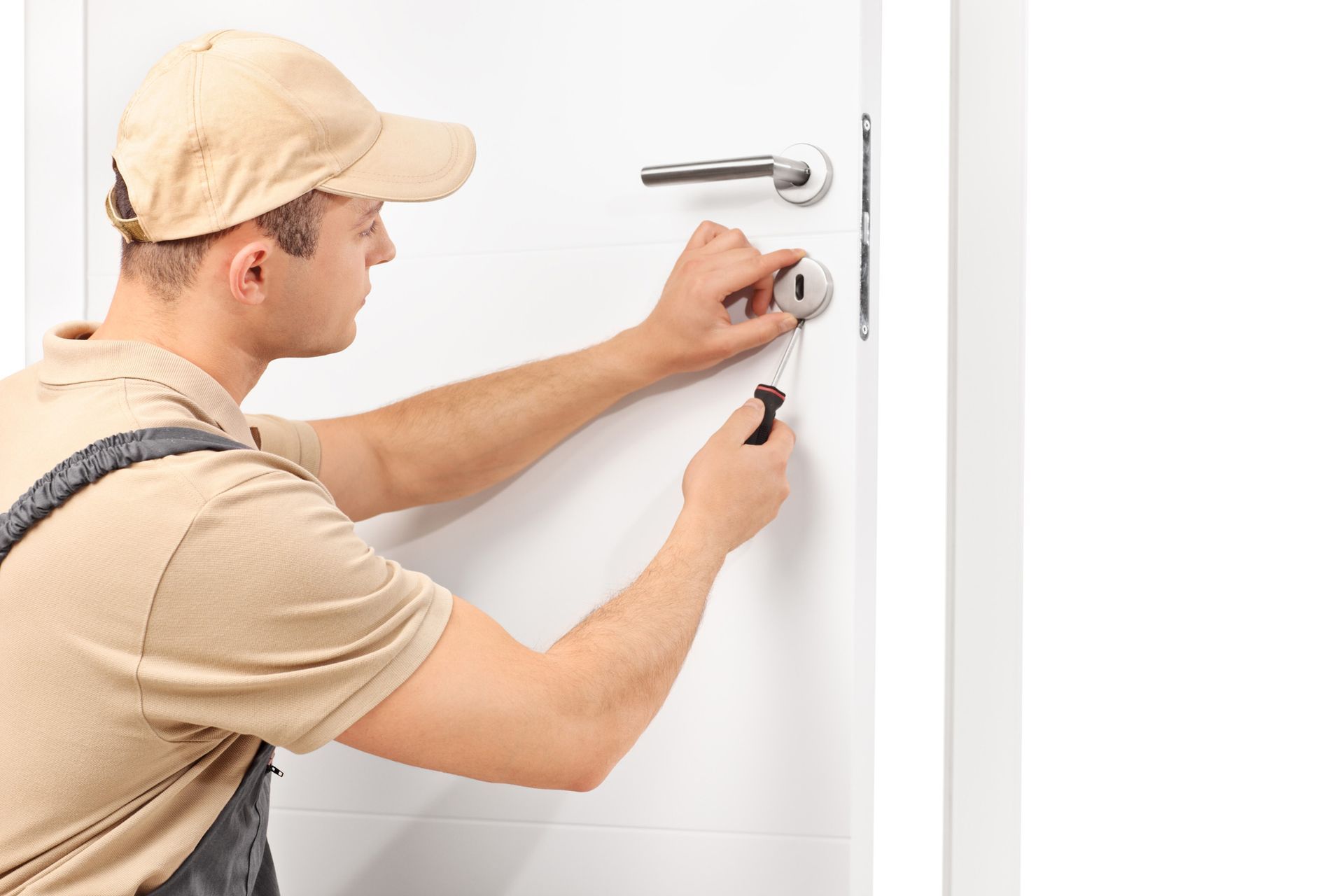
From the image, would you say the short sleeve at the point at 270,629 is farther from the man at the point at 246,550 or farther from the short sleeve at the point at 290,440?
the short sleeve at the point at 290,440

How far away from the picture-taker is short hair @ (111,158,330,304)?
762 millimetres

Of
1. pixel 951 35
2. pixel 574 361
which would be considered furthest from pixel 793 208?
pixel 951 35

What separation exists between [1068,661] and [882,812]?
14 cm

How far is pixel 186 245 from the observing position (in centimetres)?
76

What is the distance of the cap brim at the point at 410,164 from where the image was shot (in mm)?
788

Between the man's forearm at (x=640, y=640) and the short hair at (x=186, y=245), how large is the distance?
36cm

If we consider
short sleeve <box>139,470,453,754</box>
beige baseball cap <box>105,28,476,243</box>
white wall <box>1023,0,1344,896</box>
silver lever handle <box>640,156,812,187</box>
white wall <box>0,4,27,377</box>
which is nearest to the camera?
white wall <box>1023,0,1344,896</box>

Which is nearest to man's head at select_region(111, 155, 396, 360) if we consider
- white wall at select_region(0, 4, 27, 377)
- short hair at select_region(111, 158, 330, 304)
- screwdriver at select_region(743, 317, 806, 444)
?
short hair at select_region(111, 158, 330, 304)

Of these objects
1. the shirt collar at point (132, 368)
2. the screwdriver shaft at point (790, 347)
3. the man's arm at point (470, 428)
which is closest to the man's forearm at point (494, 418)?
the man's arm at point (470, 428)

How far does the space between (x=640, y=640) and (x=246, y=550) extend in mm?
273

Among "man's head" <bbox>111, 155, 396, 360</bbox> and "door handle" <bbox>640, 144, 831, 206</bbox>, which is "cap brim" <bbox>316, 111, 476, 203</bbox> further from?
"door handle" <bbox>640, 144, 831, 206</bbox>

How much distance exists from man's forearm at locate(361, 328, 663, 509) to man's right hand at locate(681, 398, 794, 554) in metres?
0.10

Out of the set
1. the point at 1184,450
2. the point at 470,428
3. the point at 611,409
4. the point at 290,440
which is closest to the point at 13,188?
the point at 290,440

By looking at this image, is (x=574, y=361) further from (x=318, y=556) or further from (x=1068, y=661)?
(x=1068, y=661)
